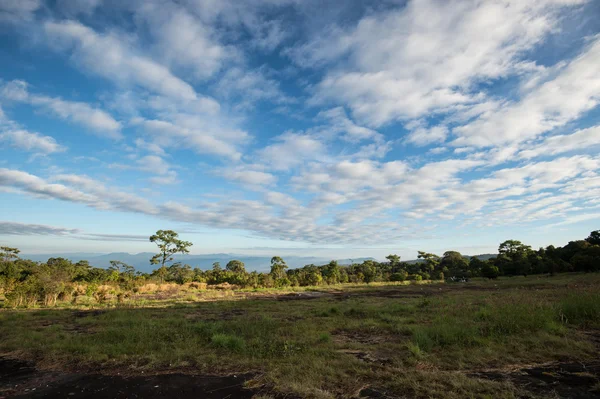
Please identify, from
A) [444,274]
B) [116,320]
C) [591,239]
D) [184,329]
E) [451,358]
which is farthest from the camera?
[444,274]

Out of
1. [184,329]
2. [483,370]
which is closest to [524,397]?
[483,370]

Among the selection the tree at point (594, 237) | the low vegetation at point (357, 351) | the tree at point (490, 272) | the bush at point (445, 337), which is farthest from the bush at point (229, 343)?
the tree at point (594, 237)

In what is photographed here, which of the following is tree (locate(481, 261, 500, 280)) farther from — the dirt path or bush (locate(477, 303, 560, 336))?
the dirt path

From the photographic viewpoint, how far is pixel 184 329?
1030cm

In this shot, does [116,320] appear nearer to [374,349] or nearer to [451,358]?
[374,349]

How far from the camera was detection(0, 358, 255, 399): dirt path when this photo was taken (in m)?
5.41

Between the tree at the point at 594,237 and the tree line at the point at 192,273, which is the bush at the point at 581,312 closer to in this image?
the tree line at the point at 192,273

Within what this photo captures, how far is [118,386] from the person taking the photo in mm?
5820

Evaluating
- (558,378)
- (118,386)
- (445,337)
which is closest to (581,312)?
(445,337)

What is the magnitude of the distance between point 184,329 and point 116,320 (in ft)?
14.5

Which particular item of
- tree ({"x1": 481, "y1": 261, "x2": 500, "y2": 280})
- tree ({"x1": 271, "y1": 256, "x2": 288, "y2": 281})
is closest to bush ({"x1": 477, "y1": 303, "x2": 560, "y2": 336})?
tree ({"x1": 271, "y1": 256, "x2": 288, "y2": 281})

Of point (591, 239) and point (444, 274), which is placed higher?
point (591, 239)

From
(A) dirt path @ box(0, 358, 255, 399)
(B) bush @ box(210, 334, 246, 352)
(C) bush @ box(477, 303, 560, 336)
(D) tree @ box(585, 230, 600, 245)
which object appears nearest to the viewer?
(A) dirt path @ box(0, 358, 255, 399)

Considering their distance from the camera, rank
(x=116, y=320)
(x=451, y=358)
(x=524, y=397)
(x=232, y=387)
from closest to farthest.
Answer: (x=524, y=397) < (x=232, y=387) < (x=451, y=358) < (x=116, y=320)
